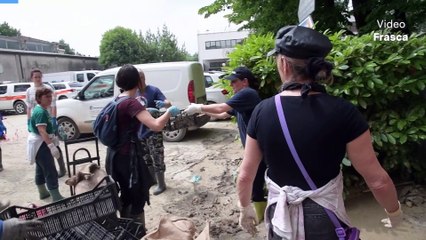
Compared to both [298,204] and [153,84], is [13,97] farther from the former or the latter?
[298,204]

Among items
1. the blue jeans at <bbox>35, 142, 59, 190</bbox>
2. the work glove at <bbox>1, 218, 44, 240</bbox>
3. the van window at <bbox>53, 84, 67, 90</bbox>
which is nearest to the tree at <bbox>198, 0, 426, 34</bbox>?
the blue jeans at <bbox>35, 142, 59, 190</bbox>

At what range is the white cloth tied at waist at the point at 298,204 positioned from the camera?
1659 mm

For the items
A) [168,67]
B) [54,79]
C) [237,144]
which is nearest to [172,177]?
[237,144]

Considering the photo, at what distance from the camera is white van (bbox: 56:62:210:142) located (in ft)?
27.8

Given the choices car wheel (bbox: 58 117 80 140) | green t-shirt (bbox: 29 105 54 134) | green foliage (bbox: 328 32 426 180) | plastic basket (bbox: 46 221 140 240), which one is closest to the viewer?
plastic basket (bbox: 46 221 140 240)

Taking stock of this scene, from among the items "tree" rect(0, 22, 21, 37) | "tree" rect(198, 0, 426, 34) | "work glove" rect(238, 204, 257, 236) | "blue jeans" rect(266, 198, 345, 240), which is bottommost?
"work glove" rect(238, 204, 257, 236)

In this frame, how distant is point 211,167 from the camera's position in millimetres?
6473

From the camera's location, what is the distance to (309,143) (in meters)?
1.58

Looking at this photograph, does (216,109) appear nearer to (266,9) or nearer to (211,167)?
(211,167)

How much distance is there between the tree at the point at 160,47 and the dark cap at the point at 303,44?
151 ft

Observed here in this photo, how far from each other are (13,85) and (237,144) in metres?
15.4

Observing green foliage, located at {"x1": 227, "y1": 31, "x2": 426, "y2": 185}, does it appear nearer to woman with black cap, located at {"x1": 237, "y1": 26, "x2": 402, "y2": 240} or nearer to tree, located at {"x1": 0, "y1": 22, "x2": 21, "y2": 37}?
woman with black cap, located at {"x1": 237, "y1": 26, "x2": 402, "y2": 240}

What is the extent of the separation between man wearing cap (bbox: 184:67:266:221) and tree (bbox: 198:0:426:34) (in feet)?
9.27

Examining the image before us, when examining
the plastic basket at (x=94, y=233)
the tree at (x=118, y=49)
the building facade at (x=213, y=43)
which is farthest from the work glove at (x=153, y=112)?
the building facade at (x=213, y=43)
